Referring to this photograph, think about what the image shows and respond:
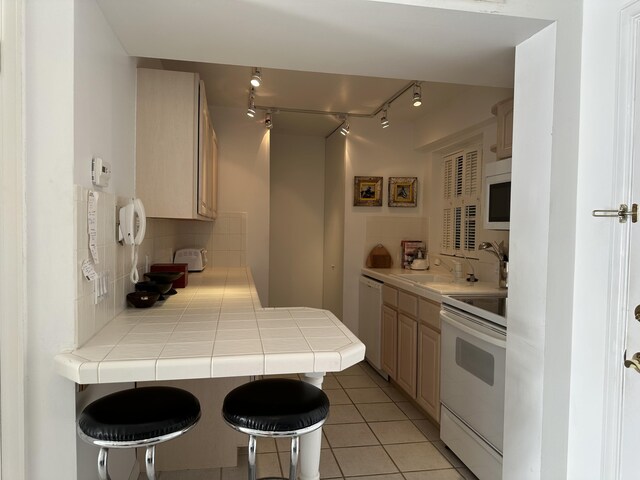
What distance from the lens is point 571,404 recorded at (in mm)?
1598

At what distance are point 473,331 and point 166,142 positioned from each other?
6.42 ft

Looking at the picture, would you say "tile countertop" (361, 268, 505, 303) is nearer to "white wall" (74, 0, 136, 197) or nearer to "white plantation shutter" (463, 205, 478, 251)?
"white plantation shutter" (463, 205, 478, 251)

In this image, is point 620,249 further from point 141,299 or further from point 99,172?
point 141,299

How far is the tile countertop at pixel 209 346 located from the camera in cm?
124

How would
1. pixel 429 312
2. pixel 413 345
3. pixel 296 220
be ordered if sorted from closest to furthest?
pixel 429 312 → pixel 413 345 → pixel 296 220

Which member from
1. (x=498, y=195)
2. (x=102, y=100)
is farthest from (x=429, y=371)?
(x=102, y=100)

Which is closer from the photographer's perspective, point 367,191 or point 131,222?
point 131,222

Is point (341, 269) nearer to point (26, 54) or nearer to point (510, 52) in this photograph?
point (510, 52)

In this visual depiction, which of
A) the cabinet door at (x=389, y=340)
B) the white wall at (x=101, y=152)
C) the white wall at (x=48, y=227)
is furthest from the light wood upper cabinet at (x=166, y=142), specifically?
the cabinet door at (x=389, y=340)

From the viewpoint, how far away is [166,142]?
2273 millimetres

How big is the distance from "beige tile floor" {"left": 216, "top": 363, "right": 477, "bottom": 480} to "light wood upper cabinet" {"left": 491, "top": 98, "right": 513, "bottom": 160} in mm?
1876

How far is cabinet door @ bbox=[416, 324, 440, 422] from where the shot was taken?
2.79 metres

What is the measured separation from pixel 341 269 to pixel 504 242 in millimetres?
1803

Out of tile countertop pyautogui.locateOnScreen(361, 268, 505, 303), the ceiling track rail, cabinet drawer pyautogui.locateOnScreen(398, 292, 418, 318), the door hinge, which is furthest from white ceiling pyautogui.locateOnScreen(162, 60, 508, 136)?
the door hinge
